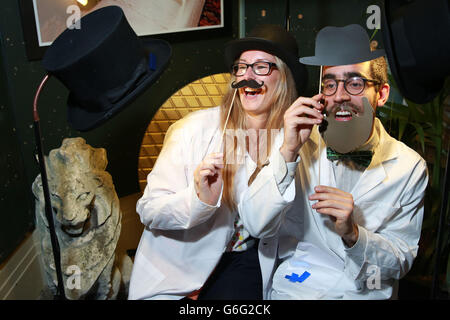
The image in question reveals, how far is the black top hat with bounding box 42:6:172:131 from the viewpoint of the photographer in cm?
99

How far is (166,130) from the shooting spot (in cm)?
135

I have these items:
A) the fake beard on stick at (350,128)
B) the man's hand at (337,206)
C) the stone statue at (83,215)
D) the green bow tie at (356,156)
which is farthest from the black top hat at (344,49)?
the stone statue at (83,215)

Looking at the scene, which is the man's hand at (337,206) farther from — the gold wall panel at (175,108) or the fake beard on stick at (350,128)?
the gold wall panel at (175,108)

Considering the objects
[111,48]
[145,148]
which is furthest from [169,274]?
[111,48]

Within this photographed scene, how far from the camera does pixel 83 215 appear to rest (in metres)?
1.31

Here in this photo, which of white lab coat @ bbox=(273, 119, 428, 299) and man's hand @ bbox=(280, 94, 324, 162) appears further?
white lab coat @ bbox=(273, 119, 428, 299)

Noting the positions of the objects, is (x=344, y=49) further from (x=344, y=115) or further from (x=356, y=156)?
(x=356, y=156)

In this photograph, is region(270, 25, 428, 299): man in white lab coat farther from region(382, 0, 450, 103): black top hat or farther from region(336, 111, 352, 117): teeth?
region(382, 0, 450, 103): black top hat

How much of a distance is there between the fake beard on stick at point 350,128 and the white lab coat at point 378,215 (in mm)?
100

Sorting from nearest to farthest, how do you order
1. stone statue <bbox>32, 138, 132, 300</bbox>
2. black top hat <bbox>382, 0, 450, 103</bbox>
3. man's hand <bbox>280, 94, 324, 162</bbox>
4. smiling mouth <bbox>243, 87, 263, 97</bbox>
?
black top hat <bbox>382, 0, 450, 103</bbox>
man's hand <bbox>280, 94, 324, 162</bbox>
smiling mouth <bbox>243, 87, 263, 97</bbox>
stone statue <bbox>32, 138, 132, 300</bbox>

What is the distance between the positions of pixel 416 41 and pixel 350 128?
269 millimetres

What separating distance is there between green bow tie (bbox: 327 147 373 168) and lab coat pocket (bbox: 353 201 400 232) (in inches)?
4.7

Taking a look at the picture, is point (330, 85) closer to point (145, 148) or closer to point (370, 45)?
point (370, 45)

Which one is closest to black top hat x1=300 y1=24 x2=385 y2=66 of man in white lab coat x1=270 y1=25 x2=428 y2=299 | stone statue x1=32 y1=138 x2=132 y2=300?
man in white lab coat x1=270 y1=25 x2=428 y2=299
